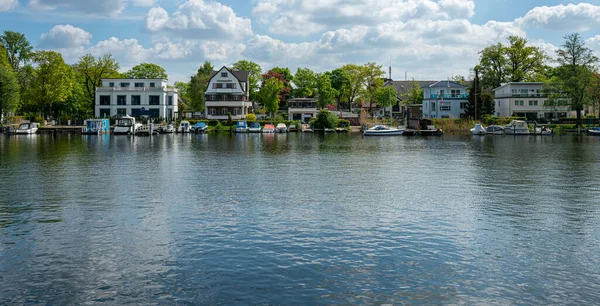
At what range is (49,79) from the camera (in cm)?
11912

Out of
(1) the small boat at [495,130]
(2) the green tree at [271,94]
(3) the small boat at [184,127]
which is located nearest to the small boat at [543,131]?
(1) the small boat at [495,130]

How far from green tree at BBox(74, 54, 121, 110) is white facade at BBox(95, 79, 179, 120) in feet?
24.6

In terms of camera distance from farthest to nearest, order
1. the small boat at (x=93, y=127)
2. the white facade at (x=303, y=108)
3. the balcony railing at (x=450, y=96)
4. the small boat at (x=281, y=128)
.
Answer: the balcony railing at (x=450, y=96), the white facade at (x=303, y=108), the small boat at (x=281, y=128), the small boat at (x=93, y=127)

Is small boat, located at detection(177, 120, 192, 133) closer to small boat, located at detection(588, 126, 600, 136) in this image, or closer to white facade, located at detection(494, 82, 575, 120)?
white facade, located at detection(494, 82, 575, 120)

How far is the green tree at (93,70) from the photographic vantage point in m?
139

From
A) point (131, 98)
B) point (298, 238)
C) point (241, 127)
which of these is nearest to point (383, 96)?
point (241, 127)

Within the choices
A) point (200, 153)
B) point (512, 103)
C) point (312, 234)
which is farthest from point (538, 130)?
point (312, 234)

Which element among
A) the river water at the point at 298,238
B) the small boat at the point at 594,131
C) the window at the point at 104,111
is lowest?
the river water at the point at 298,238

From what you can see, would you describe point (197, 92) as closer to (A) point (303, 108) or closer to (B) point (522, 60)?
(A) point (303, 108)

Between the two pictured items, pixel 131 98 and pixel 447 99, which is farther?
pixel 447 99

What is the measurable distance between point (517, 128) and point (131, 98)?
279 feet

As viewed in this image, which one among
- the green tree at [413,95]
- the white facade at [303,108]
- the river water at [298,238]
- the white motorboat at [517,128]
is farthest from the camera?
the green tree at [413,95]

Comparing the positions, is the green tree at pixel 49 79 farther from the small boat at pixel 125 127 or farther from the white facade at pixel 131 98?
the small boat at pixel 125 127

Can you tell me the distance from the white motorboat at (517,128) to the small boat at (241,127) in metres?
54.2
